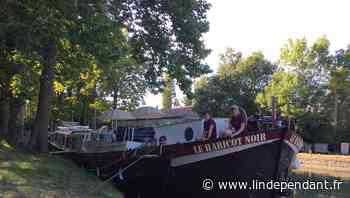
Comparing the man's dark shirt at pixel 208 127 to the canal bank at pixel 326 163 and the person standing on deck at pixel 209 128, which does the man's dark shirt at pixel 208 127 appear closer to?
the person standing on deck at pixel 209 128

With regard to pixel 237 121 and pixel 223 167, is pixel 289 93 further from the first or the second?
pixel 237 121

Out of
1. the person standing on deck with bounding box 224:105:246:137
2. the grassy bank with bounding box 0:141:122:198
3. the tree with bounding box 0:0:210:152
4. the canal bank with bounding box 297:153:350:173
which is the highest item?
the tree with bounding box 0:0:210:152

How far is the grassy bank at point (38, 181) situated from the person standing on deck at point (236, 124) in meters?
3.84

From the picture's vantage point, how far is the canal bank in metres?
35.7

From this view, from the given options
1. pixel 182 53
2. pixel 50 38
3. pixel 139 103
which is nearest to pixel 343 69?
pixel 139 103

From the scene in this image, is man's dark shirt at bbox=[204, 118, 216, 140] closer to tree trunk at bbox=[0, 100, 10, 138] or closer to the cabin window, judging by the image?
the cabin window

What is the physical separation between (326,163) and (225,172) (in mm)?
25877

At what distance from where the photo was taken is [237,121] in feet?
44.1

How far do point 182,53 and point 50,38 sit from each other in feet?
28.2

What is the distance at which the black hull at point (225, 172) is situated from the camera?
13375 millimetres

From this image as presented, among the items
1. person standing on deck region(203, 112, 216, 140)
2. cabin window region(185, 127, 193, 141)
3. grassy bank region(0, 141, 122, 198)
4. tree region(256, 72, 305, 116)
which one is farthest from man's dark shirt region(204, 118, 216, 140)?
tree region(256, 72, 305, 116)

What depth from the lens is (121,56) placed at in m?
15.0

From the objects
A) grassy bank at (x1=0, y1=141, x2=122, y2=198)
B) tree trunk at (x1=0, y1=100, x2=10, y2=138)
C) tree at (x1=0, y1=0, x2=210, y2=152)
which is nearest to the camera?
grassy bank at (x1=0, y1=141, x2=122, y2=198)

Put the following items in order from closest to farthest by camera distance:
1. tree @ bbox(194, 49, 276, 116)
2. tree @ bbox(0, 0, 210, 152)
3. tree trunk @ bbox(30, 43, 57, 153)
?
tree @ bbox(0, 0, 210, 152) → tree trunk @ bbox(30, 43, 57, 153) → tree @ bbox(194, 49, 276, 116)
